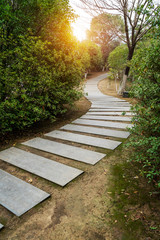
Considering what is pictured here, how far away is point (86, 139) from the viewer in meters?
4.32

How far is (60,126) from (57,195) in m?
3.53

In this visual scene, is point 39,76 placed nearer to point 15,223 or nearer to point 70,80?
point 70,80

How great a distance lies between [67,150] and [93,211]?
5.84 feet

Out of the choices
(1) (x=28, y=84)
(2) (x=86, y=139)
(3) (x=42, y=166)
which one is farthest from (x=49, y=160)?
(1) (x=28, y=84)

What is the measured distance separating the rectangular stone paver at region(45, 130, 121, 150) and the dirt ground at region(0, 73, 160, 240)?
3.09ft

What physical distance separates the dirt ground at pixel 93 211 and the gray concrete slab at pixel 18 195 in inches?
2.8

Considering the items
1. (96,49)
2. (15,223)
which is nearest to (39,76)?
(15,223)

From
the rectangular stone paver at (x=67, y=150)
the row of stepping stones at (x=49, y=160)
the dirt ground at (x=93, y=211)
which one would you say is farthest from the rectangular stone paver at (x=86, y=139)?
the dirt ground at (x=93, y=211)

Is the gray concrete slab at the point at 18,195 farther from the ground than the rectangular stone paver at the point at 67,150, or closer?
closer

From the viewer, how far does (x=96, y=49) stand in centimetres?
2662

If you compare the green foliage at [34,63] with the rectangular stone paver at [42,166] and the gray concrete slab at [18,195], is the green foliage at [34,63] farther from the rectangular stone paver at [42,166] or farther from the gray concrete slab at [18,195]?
the gray concrete slab at [18,195]

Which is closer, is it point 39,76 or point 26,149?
point 26,149

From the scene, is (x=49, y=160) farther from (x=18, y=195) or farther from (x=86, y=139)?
(x=86, y=139)

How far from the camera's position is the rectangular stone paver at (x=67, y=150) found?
3352mm
